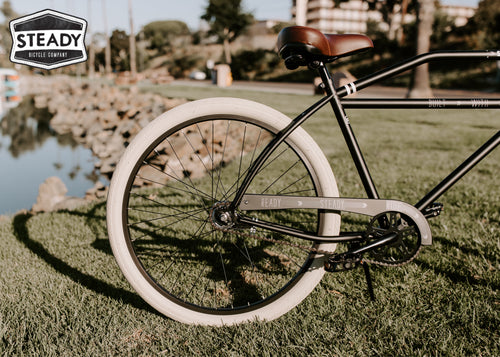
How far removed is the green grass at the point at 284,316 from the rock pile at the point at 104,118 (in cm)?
246

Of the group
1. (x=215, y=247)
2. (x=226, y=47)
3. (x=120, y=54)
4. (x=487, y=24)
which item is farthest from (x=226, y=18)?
(x=215, y=247)

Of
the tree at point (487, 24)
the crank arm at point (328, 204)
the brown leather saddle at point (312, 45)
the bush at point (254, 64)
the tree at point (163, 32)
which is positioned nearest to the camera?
the brown leather saddle at point (312, 45)

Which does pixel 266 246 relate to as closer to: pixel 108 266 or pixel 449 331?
pixel 108 266

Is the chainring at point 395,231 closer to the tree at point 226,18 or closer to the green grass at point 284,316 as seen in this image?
the green grass at point 284,316

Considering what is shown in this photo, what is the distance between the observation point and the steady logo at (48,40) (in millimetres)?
1995

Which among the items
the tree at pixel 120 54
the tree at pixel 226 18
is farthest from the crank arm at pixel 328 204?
the tree at pixel 120 54

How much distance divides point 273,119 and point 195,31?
7109cm

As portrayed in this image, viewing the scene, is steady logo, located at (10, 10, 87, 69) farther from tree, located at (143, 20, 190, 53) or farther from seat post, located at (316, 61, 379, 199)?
tree, located at (143, 20, 190, 53)

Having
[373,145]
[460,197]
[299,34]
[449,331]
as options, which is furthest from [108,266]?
[373,145]

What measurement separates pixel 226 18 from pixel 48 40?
45.2 metres

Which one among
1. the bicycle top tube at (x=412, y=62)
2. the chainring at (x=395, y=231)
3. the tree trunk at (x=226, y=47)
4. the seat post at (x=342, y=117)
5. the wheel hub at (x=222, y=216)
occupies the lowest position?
the chainring at (x=395, y=231)

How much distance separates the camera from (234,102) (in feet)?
5.80

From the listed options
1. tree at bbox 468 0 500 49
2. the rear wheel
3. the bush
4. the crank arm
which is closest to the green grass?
the rear wheel

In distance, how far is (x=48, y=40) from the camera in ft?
6.70
